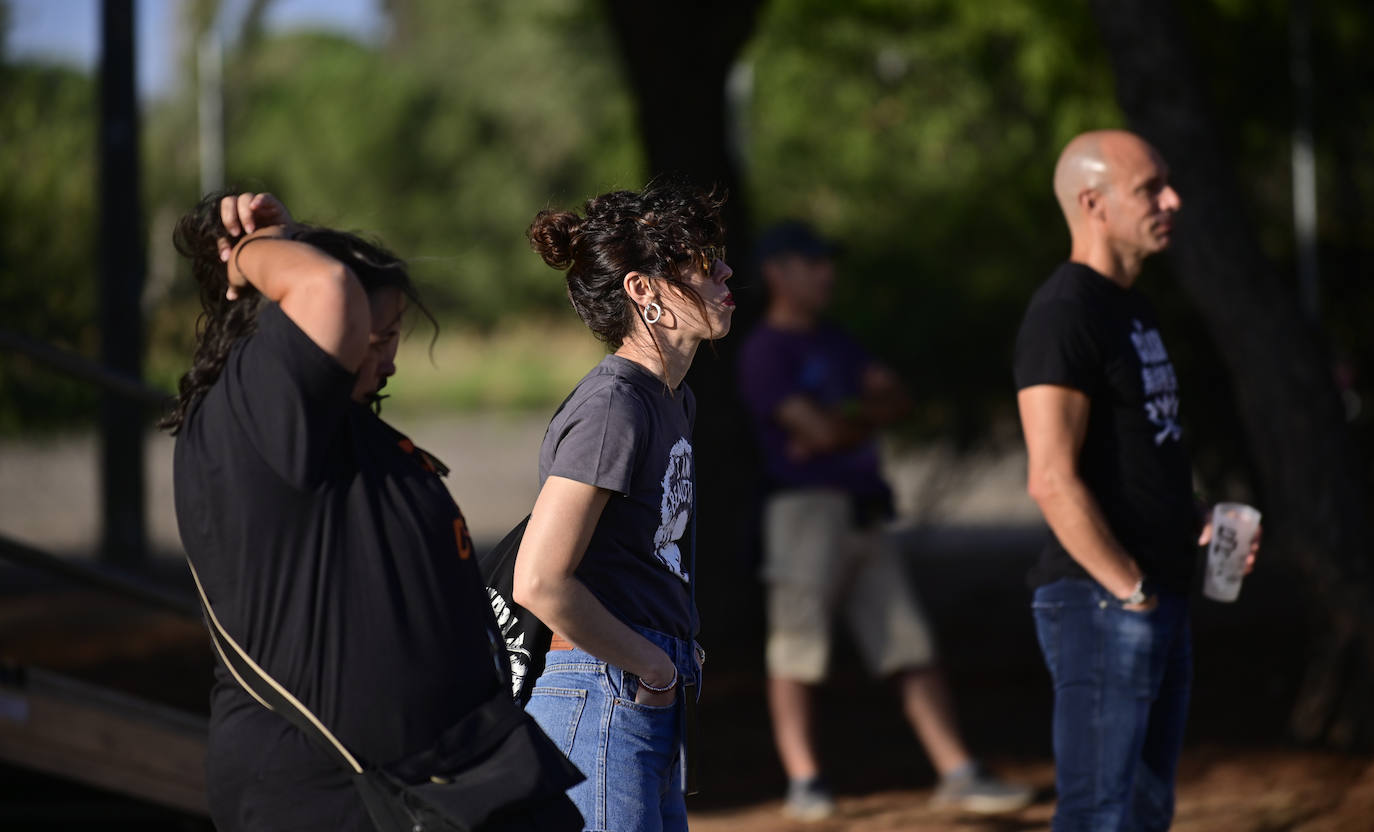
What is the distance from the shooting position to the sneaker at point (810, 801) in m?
5.46

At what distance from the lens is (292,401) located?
7.00ft

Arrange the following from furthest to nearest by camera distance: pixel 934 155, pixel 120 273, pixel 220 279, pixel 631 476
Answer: pixel 934 155 → pixel 120 273 → pixel 631 476 → pixel 220 279

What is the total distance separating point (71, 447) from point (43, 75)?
2777mm

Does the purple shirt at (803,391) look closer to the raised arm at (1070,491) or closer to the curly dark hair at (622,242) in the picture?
the raised arm at (1070,491)

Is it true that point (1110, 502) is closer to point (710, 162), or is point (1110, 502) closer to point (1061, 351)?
point (1061, 351)

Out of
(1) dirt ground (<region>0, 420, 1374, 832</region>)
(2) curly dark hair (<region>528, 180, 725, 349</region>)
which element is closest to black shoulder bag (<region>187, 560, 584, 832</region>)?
(2) curly dark hair (<region>528, 180, 725, 349</region>)

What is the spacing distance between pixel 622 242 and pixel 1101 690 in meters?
1.54

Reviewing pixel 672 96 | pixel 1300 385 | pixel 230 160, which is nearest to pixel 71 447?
pixel 672 96

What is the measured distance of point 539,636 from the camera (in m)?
2.71

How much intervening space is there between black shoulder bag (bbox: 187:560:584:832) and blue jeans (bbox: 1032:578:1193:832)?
153cm

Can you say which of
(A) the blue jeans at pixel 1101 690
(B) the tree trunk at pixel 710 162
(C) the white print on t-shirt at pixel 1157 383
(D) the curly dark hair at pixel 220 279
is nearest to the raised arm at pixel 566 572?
(D) the curly dark hair at pixel 220 279

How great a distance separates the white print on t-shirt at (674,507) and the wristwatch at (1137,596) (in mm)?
1124

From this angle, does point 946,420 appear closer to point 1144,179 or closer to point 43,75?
point 1144,179

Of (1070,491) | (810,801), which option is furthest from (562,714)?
(810,801)
